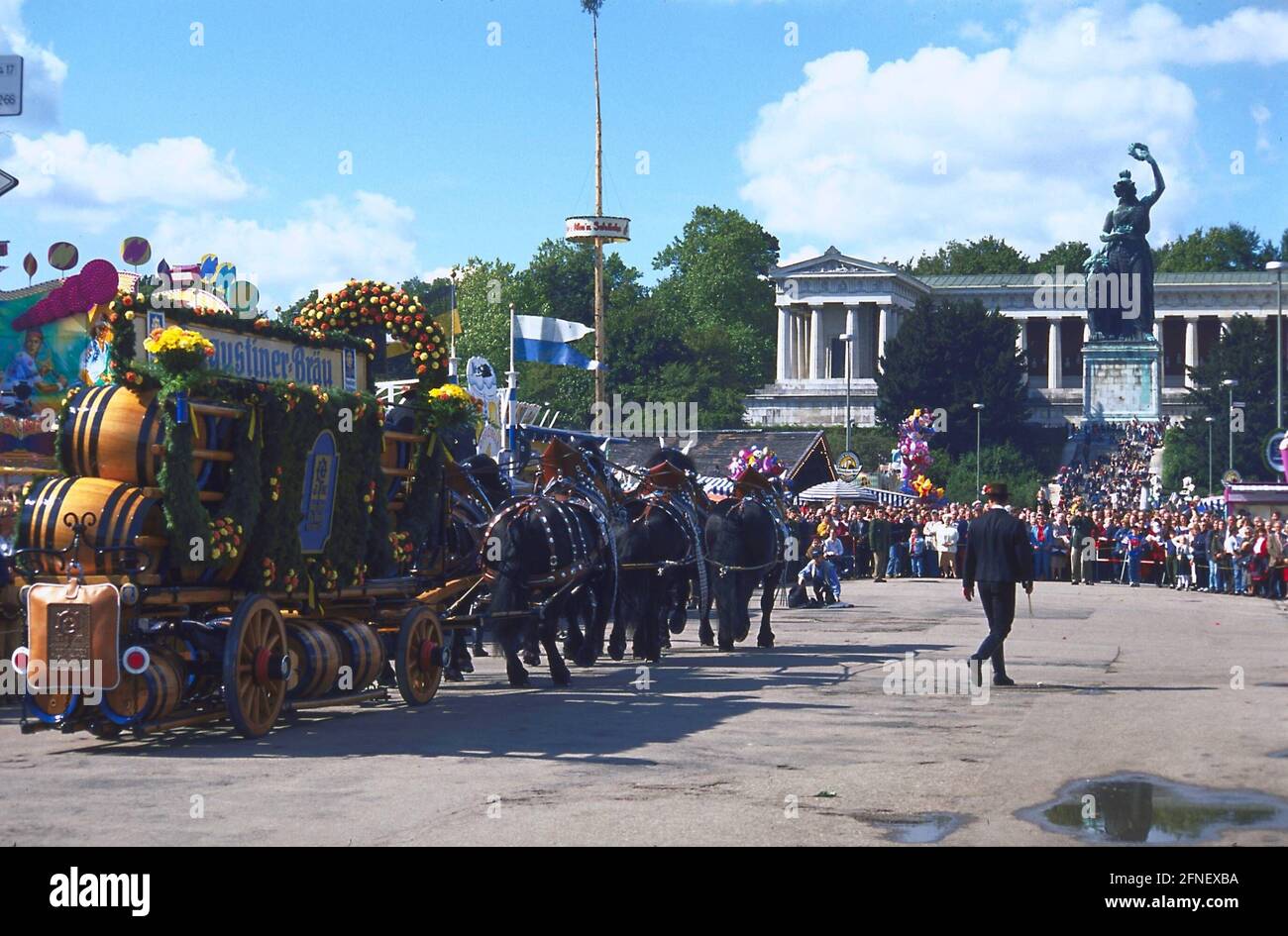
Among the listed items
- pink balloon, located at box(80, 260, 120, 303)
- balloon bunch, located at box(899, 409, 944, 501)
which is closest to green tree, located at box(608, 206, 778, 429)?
balloon bunch, located at box(899, 409, 944, 501)

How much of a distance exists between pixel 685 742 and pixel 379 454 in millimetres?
3750

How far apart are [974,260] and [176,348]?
435 feet

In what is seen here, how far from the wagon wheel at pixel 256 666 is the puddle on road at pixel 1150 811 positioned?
532 cm

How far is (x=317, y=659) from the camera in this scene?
13.1 m

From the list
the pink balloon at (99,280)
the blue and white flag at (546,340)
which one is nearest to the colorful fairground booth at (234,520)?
the pink balloon at (99,280)

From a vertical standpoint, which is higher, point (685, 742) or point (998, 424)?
point (998, 424)

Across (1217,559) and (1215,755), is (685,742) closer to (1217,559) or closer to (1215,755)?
(1215,755)

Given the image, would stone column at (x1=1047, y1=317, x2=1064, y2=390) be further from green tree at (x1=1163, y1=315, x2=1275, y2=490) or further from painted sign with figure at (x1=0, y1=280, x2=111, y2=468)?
painted sign with figure at (x1=0, y1=280, x2=111, y2=468)

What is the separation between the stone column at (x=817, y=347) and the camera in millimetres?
115625

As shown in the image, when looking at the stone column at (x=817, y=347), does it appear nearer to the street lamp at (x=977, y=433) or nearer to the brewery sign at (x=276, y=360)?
the street lamp at (x=977, y=433)

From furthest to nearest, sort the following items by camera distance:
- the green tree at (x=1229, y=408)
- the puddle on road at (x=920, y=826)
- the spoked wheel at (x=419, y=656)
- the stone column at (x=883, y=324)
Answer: the stone column at (x=883, y=324), the green tree at (x=1229, y=408), the spoked wheel at (x=419, y=656), the puddle on road at (x=920, y=826)

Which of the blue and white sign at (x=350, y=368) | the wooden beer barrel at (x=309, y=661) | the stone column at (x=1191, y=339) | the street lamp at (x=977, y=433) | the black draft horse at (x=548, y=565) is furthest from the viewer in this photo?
the stone column at (x=1191, y=339)

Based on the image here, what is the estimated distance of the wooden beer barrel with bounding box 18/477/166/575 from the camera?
11297 millimetres
